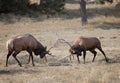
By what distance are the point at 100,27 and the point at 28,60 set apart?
2030 centimetres

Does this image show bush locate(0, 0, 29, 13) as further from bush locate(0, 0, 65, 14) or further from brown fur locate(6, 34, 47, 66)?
brown fur locate(6, 34, 47, 66)

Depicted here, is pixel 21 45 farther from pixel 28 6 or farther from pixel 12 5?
pixel 28 6

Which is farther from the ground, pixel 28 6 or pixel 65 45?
pixel 65 45

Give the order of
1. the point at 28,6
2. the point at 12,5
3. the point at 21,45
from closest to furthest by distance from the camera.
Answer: the point at 21,45 → the point at 12,5 → the point at 28,6

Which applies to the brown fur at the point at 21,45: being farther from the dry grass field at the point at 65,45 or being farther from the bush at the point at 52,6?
the bush at the point at 52,6

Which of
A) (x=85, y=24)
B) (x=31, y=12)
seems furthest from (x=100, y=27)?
(x=31, y=12)

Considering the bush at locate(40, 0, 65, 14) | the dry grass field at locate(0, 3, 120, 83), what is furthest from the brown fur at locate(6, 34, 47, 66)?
the bush at locate(40, 0, 65, 14)

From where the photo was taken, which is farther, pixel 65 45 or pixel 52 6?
pixel 52 6

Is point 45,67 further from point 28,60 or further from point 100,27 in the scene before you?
point 100,27

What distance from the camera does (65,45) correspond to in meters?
30.5

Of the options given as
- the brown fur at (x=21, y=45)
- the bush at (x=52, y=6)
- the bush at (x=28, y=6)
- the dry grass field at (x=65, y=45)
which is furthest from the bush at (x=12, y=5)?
the brown fur at (x=21, y=45)

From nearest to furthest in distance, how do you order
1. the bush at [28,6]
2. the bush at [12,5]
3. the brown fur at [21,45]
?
the brown fur at [21,45]
the bush at [12,5]
the bush at [28,6]

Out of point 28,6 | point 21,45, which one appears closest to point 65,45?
point 21,45

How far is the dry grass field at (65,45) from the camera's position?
16.7 metres
